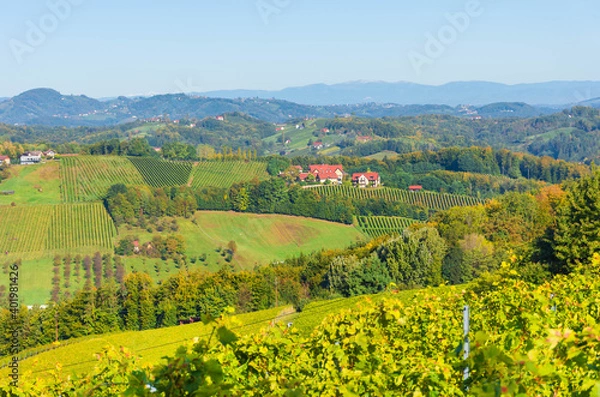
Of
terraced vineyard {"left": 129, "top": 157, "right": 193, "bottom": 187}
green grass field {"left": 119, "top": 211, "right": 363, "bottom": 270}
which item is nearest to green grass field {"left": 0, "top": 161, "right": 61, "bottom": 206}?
terraced vineyard {"left": 129, "top": 157, "right": 193, "bottom": 187}

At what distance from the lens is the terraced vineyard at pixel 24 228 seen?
A: 235 feet

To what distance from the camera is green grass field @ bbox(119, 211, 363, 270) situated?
76.2m

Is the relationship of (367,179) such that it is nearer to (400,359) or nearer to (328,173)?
(328,173)

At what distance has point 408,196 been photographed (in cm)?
10006

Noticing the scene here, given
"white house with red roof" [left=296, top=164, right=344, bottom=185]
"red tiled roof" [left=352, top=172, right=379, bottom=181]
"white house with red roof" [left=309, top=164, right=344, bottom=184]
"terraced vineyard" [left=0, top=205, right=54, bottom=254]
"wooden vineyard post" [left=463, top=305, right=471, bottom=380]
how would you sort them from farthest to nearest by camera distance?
"white house with red roof" [left=309, top=164, right=344, bottom=184] < "white house with red roof" [left=296, top=164, right=344, bottom=185] < "red tiled roof" [left=352, top=172, right=379, bottom=181] < "terraced vineyard" [left=0, top=205, right=54, bottom=254] < "wooden vineyard post" [left=463, top=305, right=471, bottom=380]

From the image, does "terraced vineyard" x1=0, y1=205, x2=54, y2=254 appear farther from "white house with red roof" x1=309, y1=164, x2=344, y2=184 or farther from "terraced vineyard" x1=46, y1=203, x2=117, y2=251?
"white house with red roof" x1=309, y1=164, x2=344, y2=184

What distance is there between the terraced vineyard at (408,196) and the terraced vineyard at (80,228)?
114ft

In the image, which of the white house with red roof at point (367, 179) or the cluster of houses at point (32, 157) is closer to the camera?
the cluster of houses at point (32, 157)

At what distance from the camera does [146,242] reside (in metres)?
75.9

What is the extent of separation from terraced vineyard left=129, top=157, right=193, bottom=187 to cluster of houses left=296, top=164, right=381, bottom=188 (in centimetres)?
2229

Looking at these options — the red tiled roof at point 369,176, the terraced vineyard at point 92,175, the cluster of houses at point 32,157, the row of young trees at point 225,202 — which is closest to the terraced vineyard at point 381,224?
the row of young trees at point 225,202

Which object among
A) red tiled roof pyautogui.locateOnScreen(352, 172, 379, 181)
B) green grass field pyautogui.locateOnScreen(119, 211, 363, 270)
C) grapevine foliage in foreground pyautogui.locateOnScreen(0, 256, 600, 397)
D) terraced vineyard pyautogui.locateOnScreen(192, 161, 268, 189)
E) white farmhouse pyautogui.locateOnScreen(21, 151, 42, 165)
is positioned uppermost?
grapevine foliage in foreground pyautogui.locateOnScreen(0, 256, 600, 397)

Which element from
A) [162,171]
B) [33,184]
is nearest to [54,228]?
[33,184]

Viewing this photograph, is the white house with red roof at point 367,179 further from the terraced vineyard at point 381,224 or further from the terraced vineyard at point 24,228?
the terraced vineyard at point 24,228
